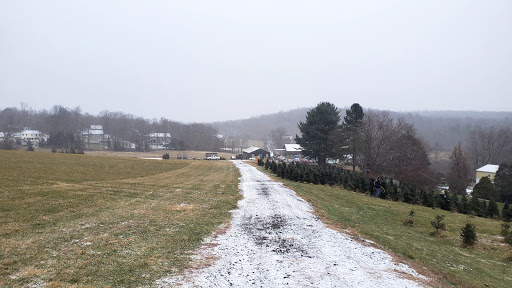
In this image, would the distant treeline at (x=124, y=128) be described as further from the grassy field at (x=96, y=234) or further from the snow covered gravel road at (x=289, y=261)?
the snow covered gravel road at (x=289, y=261)

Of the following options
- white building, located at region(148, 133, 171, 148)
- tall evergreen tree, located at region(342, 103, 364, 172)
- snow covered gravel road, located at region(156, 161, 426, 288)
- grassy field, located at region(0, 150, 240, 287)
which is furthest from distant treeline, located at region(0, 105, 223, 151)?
snow covered gravel road, located at region(156, 161, 426, 288)

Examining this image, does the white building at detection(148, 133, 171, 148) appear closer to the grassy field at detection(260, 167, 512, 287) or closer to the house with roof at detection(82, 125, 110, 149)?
the house with roof at detection(82, 125, 110, 149)

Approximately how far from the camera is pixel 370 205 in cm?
2266

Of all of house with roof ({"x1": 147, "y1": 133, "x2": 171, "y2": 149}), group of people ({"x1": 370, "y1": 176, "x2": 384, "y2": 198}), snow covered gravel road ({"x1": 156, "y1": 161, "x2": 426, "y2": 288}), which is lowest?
group of people ({"x1": 370, "y1": 176, "x2": 384, "y2": 198})

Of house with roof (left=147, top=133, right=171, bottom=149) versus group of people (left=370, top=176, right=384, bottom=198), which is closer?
group of people (left=370, top=176, right=384, bottom=198)

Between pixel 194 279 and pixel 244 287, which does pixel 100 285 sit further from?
pixel 244 287

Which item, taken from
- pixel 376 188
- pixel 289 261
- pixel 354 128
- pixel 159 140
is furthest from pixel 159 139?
pixel 289 261

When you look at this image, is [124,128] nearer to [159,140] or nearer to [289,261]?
[159,140]

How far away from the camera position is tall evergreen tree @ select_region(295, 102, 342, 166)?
Result: 56.7 metres

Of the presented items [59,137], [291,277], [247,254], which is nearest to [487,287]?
[291,277]

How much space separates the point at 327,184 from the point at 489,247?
19.7 metres

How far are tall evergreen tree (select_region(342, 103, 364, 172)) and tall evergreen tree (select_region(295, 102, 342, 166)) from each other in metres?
2.02

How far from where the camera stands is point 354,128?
53.8 meters

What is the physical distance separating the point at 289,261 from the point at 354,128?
48732mm
